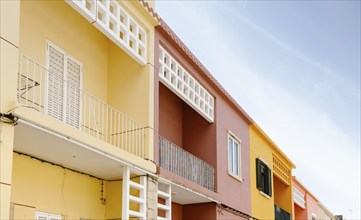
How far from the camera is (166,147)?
15.5 m

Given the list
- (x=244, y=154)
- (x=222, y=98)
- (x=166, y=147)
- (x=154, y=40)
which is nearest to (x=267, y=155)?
(x=244, y=154)

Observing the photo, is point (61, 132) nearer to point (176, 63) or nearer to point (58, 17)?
point (58, 17)

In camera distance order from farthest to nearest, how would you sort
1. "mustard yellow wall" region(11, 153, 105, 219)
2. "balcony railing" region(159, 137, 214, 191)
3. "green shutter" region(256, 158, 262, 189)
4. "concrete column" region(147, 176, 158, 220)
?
"green shutter" region(256, 158, 262, 189) < "balcony railing" region(159, 137, 214, 191) < "concrete column" region(147, 176, 158, 220) < "mustard yellow wall" region(11, 153, 105, 219)

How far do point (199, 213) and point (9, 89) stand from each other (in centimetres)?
1010

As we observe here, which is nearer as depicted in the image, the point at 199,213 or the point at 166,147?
the point at 166,147

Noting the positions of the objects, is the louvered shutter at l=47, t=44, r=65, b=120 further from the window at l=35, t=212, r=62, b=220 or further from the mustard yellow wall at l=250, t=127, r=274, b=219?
the mustard yellow wall at l=250, t=127, r=274, b=219

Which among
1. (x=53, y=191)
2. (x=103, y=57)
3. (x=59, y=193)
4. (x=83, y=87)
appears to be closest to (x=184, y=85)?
(x=103, y=57)

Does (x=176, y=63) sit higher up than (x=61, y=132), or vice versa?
(x=176, y=63)

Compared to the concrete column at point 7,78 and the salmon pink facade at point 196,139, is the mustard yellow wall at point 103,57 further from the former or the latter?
the concrete column at point 7,78

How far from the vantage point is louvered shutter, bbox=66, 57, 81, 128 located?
12.9 metres

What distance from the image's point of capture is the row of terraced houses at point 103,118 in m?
10.3

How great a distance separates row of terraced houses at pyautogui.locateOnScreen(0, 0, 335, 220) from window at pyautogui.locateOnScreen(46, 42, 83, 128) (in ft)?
0.09

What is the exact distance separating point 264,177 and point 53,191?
1315 centimetres

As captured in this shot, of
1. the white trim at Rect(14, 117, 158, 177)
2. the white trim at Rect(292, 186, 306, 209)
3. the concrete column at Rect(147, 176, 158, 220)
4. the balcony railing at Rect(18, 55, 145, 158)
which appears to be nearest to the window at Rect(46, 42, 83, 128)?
the balcony railing at Rect(18, 55, 145, 158)
